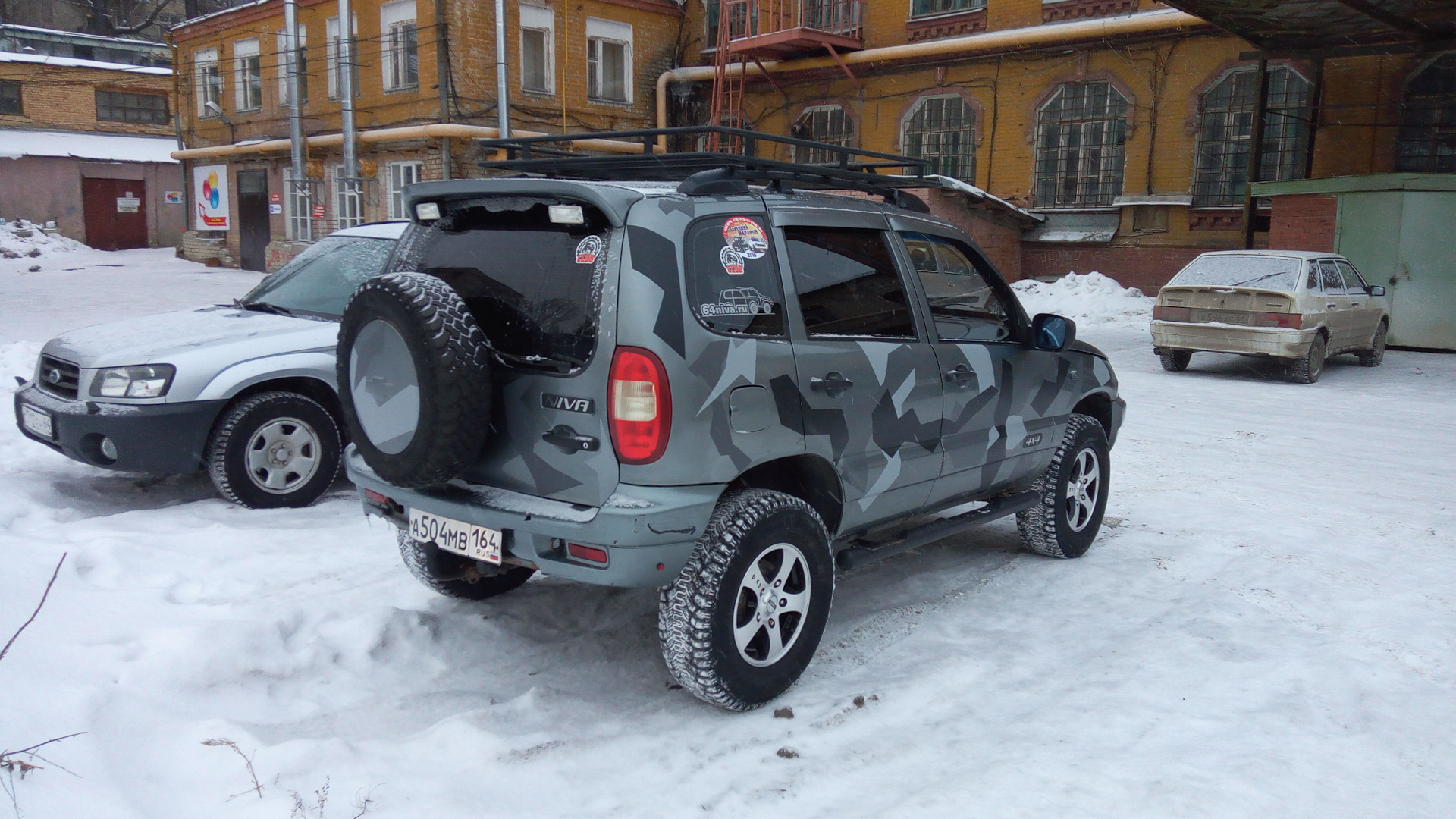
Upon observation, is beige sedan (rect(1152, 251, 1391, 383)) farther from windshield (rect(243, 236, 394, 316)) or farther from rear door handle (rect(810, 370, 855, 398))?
rear door handle (rect(810, 370, 855, 398))

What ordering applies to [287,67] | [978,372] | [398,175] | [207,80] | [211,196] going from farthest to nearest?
[207,80] → [211,196] → [287,67] → [398,175] → [978,372]

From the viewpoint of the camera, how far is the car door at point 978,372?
14.7ft

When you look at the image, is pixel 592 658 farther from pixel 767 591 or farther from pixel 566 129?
pixel 566 129

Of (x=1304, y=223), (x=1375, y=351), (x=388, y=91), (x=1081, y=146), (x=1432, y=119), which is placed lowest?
(x=1375, y=351)

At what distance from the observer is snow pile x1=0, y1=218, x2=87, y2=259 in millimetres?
27609

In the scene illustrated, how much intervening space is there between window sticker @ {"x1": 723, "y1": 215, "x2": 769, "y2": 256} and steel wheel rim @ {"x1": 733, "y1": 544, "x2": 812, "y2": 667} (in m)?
1.06

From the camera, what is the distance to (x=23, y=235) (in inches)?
1184

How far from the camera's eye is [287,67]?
2631cm

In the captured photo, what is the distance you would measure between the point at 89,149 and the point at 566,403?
39.1 meters

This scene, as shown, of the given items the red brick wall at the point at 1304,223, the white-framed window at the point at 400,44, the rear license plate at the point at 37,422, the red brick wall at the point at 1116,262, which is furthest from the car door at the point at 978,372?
the white-framed window at the point at 400,44

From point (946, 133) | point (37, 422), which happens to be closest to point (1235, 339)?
point (37, 422)

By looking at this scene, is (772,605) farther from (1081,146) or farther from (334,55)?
(334,55)

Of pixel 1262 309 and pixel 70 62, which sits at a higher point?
pixel 70 62

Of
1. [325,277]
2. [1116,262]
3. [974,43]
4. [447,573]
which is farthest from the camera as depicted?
[974,43]
